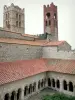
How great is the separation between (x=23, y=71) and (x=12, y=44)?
167 inches

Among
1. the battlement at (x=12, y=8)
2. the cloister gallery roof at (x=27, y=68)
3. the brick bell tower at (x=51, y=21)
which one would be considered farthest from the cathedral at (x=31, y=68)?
the battlement at (x=12, y=8)

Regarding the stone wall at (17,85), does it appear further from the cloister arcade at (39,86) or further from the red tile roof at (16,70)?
the red tile roof at (16,70)

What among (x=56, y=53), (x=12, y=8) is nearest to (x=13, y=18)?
(x=12, y=8)

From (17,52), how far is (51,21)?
19.8 m

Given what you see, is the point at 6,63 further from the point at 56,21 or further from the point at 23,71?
the point at 56,21

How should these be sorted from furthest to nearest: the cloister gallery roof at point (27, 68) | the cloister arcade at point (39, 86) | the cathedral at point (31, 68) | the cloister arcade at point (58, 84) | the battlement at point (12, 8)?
the battlement at point (12, 8) < the cloister arcade at point (58, 84) < the cloister arcade at point (39, 86) < the cathedral at point (31, 68) < the cloister gallery roof at point (27, 68)

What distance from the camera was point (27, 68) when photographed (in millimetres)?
17266

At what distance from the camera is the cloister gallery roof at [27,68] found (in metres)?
13.7

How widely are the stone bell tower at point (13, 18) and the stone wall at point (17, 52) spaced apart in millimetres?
15219

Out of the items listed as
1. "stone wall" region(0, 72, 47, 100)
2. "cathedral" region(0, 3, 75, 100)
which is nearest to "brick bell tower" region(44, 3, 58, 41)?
"cathedral" region(0, 3, 75, 100)

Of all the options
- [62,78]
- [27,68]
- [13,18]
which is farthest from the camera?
[13,18]

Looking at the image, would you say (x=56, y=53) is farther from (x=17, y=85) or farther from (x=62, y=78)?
(x=17, y=85)

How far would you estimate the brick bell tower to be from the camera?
34.2m

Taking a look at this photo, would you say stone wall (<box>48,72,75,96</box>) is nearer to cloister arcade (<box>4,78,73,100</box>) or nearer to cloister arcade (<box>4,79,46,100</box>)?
cloister arcade (<box>4,78,73,100</box>)
